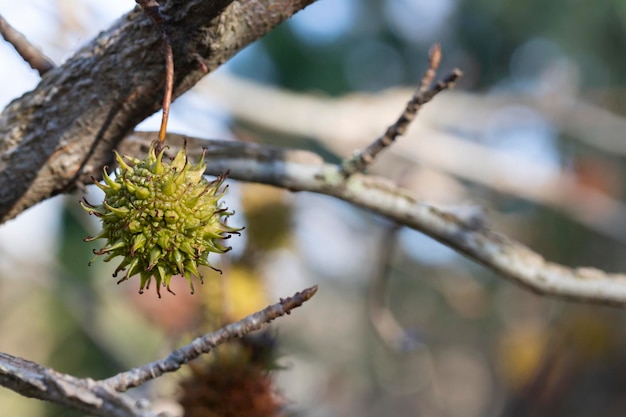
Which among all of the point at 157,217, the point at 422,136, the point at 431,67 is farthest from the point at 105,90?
the point at 422,136

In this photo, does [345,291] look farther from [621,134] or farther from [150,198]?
[150,198]

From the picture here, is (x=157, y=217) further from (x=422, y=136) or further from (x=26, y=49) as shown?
(x=422, y=136)

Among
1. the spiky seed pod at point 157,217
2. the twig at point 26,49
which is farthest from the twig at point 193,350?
the twig at point 26,49

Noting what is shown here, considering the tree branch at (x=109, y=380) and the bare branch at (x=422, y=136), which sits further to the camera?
the bare branch at (x=422, y=136)

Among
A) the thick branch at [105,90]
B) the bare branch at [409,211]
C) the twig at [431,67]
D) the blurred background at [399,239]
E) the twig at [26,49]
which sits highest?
the twig at [26,49]

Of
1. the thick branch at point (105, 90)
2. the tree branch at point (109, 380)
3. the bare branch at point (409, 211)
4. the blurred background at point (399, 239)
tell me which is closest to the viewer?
the tree branch at point (109, 380)

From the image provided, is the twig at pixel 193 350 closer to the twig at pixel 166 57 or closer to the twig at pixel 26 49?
the twig at pixel 166 57
